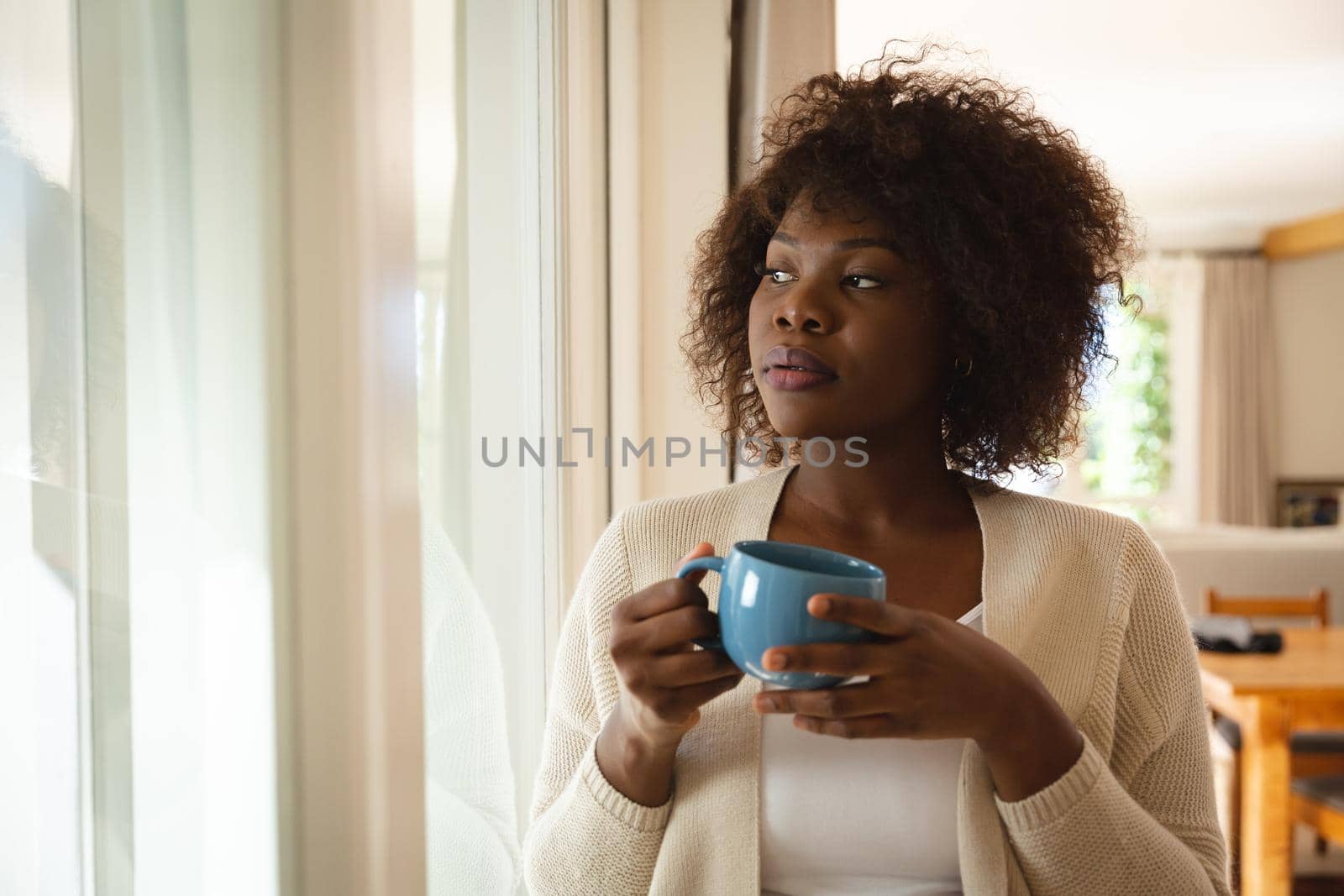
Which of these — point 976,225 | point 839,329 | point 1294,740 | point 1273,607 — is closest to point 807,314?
point 839,329

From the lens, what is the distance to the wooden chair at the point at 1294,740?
292 centimetres

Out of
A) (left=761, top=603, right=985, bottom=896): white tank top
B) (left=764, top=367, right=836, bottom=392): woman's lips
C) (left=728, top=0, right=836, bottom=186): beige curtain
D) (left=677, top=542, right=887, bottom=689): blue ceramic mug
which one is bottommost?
(left=761, top=603, right=985, bottom=896): white tank top

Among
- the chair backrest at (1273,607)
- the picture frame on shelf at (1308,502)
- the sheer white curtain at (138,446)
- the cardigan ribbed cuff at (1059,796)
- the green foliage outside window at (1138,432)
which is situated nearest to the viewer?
the sheer white curtain at (138,446)

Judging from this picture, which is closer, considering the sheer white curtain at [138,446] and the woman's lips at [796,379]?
the sheer white curtain at [138,446]

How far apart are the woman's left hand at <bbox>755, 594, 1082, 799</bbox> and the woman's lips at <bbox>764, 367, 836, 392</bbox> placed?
22 centimetres

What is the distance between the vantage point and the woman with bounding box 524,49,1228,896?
84 cm

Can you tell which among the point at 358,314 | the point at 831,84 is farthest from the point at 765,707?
the point at 831,84

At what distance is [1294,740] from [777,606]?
3.06m

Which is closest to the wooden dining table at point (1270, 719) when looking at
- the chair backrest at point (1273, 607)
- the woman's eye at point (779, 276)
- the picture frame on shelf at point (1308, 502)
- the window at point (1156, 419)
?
the chair backrest at point (1273, 607)

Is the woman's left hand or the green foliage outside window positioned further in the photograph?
the green foliage outside window

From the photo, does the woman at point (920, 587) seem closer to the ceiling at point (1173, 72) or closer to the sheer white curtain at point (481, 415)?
the sheer white curtain at point (481, 415)

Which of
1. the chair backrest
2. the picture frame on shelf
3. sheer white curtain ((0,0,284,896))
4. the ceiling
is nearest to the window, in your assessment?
the picture frame on shelf

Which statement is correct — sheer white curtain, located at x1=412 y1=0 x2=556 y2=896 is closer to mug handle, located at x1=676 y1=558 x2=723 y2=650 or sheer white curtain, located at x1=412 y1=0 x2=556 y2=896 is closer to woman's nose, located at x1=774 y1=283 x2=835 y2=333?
mug handle, located at x1=676 y1=558 x2=723 y2=650
